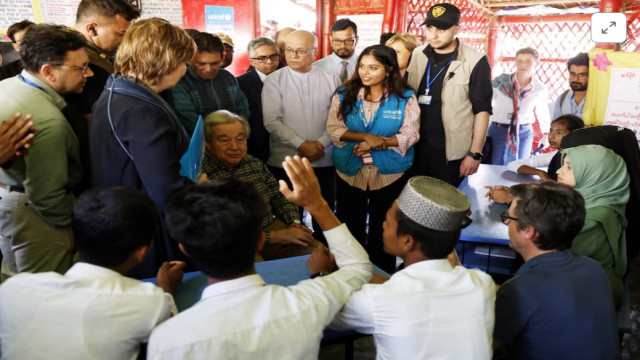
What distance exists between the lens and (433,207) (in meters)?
1.45

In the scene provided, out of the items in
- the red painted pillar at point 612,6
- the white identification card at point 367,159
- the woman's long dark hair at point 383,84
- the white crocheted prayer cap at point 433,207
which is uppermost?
the red painted pillar at point 612,6

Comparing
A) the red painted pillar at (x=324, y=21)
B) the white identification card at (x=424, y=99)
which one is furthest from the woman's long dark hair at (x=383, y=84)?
the red painted pillar at (x=324, y=21)

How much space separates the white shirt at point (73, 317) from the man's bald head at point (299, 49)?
2.54 meters

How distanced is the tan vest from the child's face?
2.52 feet

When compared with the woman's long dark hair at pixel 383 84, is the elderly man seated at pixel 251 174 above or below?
below

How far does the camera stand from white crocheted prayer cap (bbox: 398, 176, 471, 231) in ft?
4.76

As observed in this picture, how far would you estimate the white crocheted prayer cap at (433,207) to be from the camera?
1451 mm

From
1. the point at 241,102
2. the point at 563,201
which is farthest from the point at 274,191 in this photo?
the point at 563,201

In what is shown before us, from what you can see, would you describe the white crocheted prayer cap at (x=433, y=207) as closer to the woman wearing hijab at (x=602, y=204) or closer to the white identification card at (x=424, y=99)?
the woman wearing hijab at (x=602, y=204)

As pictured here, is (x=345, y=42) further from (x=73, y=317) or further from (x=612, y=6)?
(x=612, y=6)

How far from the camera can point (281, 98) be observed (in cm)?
355

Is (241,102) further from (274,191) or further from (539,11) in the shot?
(539,11)

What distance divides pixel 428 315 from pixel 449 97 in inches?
92.2

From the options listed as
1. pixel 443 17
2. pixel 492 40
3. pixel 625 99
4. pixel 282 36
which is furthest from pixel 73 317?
pixel 492 40
